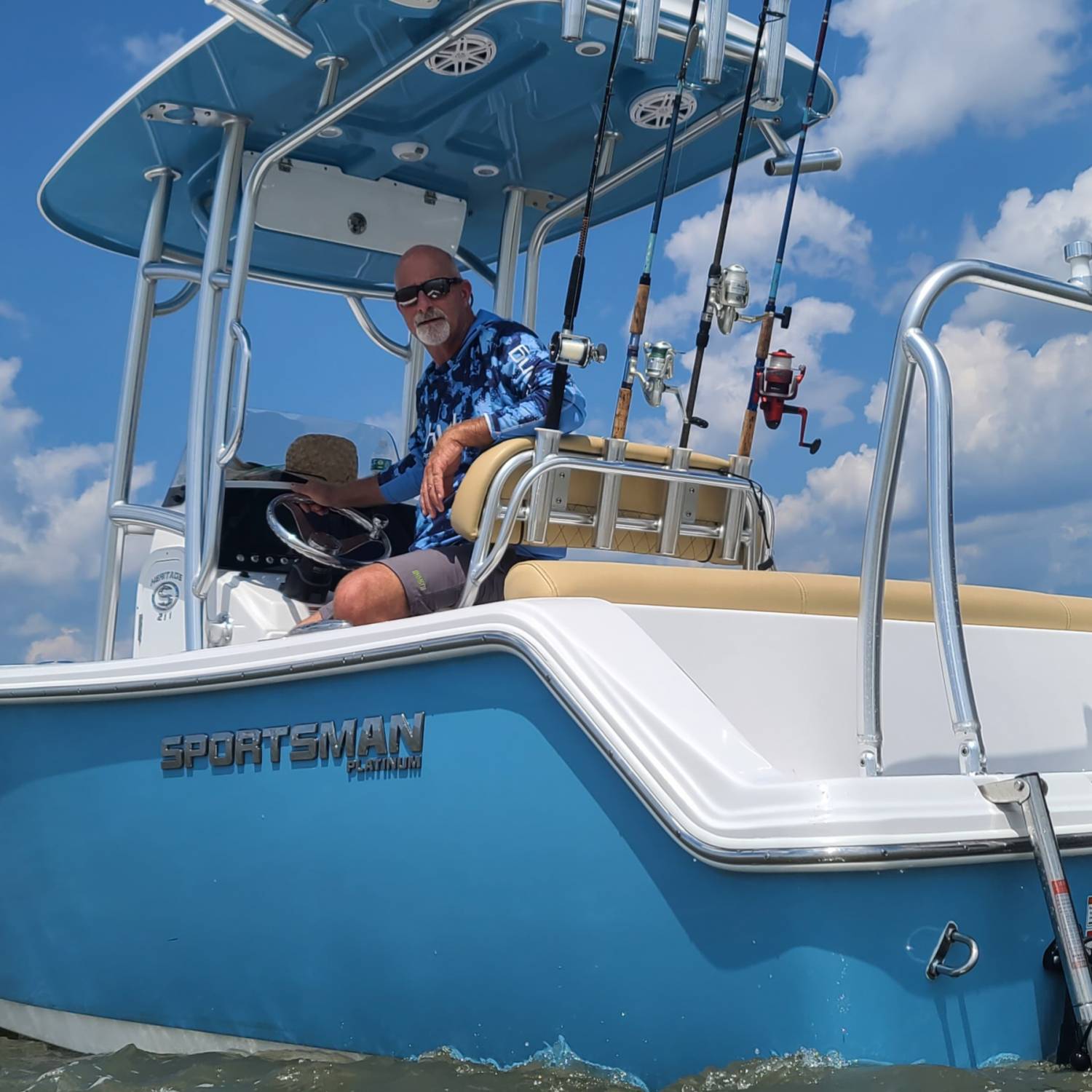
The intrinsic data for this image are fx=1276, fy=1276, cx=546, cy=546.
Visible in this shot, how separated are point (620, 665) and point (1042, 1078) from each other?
2.81 feet

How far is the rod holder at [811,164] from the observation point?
370 cm

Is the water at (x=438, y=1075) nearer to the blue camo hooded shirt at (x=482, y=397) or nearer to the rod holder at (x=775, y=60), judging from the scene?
the blue camo hooded shirt at (x=482, y=397)

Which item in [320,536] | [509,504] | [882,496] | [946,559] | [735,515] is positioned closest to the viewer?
[946,559]

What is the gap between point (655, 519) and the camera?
10.7ft

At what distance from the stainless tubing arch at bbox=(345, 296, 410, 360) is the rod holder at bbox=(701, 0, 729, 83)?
226 centimetres

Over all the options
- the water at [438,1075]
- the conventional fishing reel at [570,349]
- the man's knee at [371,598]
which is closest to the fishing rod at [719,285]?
the conventional fishing reel at [570,349]

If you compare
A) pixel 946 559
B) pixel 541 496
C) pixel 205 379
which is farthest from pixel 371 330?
pixel 946 559

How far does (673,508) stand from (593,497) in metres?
0.25

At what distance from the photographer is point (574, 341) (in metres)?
3.07

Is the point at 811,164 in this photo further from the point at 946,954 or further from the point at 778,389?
the point at 946,954

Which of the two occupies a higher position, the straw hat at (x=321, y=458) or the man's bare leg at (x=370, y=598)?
the straw hat at (x=321, y=458)

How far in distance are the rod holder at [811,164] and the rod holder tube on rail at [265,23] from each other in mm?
1372

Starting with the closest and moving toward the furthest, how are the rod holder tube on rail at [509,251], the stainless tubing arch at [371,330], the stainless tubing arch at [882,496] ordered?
1. the stainless tubing arch at [882,496]
2. the rod holder tube on rail at [509,251]
3. the stainless tubing arch at [371,330]

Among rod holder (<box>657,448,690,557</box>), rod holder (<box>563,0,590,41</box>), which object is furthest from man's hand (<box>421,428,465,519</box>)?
rod holder (<box>563,0,590,41</box>)
